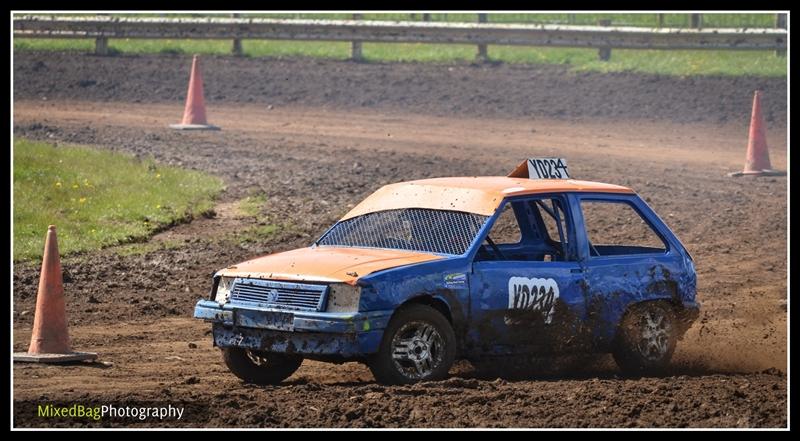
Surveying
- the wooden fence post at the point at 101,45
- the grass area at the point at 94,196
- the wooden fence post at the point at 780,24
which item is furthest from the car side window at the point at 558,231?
the wooden fence post at the point at 101,45

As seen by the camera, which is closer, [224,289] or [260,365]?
[224,289]

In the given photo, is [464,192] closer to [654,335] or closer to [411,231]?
[411,231]

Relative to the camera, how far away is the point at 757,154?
65.5 feet

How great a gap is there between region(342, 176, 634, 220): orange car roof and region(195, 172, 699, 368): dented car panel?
1 centimetres

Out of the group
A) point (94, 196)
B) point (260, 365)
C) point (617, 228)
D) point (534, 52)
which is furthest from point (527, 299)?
point (534, 52)

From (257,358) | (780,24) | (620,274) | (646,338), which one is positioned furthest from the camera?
(780,24)

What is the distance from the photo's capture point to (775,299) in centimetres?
1330

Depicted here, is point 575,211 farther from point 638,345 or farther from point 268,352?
point 268,352

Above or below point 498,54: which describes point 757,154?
below

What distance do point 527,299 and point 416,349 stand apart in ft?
3.14

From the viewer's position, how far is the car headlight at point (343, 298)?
8.49m

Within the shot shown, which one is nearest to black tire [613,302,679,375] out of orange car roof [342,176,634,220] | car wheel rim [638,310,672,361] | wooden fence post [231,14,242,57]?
car wheel rim [638,310,672,361]

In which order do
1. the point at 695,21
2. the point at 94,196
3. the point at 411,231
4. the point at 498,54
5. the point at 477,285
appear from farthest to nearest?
the point at 498,54, the point at 695,21, the point at 94,196, the point at 411,231, the point at 477,285

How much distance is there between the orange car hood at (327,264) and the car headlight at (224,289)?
0.04 m
